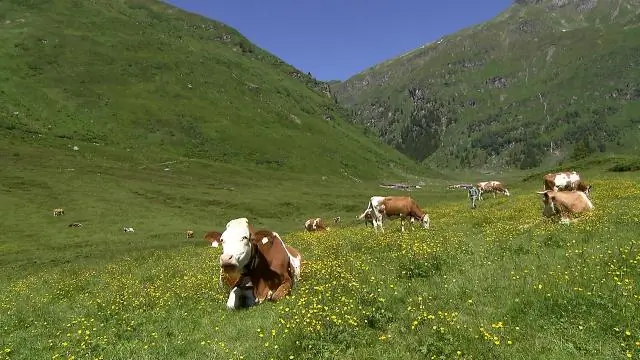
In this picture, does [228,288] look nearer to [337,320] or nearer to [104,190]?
[337,320]

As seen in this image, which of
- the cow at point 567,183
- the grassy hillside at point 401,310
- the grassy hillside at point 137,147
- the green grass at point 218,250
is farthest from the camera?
the grassy hillside at point 137,147

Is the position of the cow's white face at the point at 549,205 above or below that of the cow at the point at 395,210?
above

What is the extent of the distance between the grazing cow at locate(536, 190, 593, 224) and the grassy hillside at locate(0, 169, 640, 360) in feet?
8.43

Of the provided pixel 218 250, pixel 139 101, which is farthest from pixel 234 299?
pixel 139 101

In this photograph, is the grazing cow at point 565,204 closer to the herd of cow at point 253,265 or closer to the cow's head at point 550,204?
the cow's head at point 550,204

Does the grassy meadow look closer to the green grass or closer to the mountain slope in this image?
the green grass

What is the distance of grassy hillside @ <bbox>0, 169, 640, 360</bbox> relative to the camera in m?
8.57

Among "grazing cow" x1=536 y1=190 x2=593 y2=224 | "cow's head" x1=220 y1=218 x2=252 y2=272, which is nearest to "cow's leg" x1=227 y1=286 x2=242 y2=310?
"cow's head" x1=220 y1=218 x2=252 y2=272

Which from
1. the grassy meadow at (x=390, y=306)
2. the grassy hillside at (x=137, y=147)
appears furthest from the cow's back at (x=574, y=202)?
the grassy hillside at (x=137, y=147)

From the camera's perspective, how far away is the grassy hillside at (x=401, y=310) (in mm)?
8570

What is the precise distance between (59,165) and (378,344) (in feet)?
283

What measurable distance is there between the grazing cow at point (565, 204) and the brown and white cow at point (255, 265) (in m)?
13.8

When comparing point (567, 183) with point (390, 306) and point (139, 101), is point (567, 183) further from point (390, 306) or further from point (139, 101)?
point (139, 101)

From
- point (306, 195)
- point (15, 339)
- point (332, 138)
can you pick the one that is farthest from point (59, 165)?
point (332, 138)
